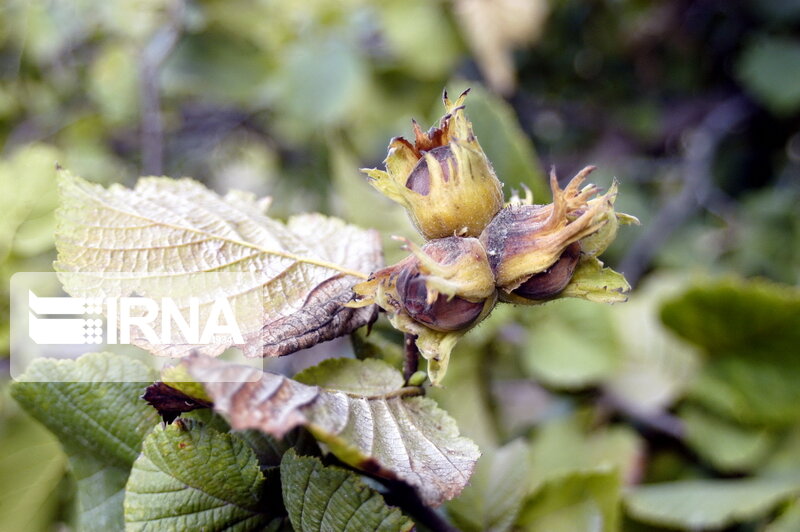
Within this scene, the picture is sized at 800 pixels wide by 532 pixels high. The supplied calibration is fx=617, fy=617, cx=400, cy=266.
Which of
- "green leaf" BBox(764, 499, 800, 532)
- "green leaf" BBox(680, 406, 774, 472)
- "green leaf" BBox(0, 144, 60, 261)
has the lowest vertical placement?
"green leaf" BBox(680, 406, 774, 472)

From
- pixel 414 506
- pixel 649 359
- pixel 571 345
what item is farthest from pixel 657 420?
pixel 414 506

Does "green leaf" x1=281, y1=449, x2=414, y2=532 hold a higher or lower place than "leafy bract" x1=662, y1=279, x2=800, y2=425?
higher

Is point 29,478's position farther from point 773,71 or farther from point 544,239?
point 773,71

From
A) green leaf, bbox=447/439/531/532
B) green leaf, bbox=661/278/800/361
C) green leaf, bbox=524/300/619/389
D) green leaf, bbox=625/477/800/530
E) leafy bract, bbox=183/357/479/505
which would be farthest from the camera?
green leaf, bbox=524/300/619/389

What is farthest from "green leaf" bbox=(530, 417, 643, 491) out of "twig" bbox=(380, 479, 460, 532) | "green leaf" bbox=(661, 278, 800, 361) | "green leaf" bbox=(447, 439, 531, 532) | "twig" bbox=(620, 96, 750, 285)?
"twig" bbox=(620, 96, 750, 285)

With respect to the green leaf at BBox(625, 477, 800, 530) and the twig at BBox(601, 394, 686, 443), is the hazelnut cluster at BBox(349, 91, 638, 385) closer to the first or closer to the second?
the green leaf at BBox(625, 477, 800, 530)

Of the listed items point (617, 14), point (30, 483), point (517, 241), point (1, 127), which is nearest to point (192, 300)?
point (517, 241)
